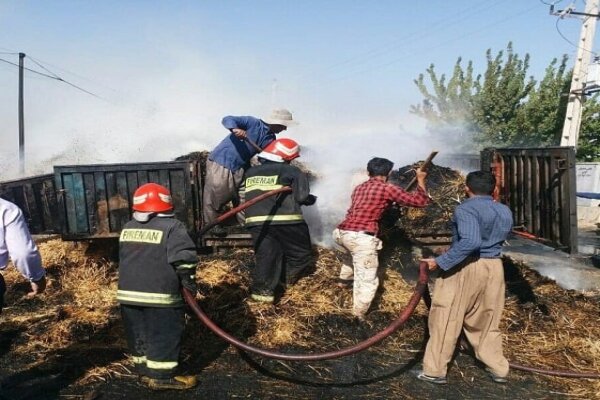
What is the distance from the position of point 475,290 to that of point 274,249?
2.21 m

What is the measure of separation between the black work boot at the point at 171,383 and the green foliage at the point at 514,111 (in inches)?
688

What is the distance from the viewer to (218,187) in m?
6.42

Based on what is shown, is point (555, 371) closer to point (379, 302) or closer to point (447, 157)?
point (379, 302)

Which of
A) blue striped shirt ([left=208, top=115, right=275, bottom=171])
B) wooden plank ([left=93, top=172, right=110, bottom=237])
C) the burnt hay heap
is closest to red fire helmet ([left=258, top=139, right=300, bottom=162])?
blue striped shirt ([left=208, top=115, right=275, bottom=171])

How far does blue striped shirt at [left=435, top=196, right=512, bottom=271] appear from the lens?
396 centimetres

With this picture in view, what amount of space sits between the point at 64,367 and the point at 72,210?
2.66 meters

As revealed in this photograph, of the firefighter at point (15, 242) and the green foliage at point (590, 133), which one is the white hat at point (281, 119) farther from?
the green foliage at point (590, 133)

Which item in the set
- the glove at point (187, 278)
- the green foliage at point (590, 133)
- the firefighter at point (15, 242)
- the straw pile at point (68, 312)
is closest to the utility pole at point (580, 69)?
the green foliage at point (590, 133)

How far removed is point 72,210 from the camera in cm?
653

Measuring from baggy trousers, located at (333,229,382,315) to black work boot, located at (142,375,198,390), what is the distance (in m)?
1.96

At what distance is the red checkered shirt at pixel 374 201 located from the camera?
4.93 metres

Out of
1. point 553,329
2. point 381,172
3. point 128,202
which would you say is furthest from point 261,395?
point 128,202

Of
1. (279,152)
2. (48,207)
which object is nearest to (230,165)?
(279,152)

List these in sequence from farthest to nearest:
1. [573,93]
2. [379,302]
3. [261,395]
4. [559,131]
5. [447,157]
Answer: [559,131]
[573,93]
[447,157]
[379,302]
[261,395]
